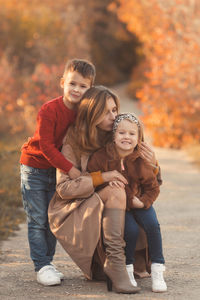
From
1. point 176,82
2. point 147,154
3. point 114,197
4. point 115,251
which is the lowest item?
point 115,251

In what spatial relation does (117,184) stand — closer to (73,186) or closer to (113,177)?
(113,177)

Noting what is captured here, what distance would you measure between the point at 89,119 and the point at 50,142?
11.2 inches

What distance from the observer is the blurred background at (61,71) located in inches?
377

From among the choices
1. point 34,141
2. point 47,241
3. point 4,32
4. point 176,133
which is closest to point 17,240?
point 47,241

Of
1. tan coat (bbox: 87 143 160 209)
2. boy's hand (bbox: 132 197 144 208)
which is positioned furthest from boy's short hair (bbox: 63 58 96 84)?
boy's hand (bbox: 132 197 144 208)

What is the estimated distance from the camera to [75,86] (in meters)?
3.55

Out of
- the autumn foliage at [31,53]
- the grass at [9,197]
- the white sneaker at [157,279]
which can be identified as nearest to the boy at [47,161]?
the white sneaker at [157,279]

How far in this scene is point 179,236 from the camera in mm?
4809

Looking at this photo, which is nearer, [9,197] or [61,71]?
[9,197]

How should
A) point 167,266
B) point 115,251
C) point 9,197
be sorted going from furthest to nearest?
point 9,197 → point 167,266 → point 115,251

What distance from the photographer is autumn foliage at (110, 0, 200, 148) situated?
9820 mm

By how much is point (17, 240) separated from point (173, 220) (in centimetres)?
156

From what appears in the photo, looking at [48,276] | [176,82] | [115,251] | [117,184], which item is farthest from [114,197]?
[176,82]

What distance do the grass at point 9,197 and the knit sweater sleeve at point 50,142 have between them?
1651 millimetres
